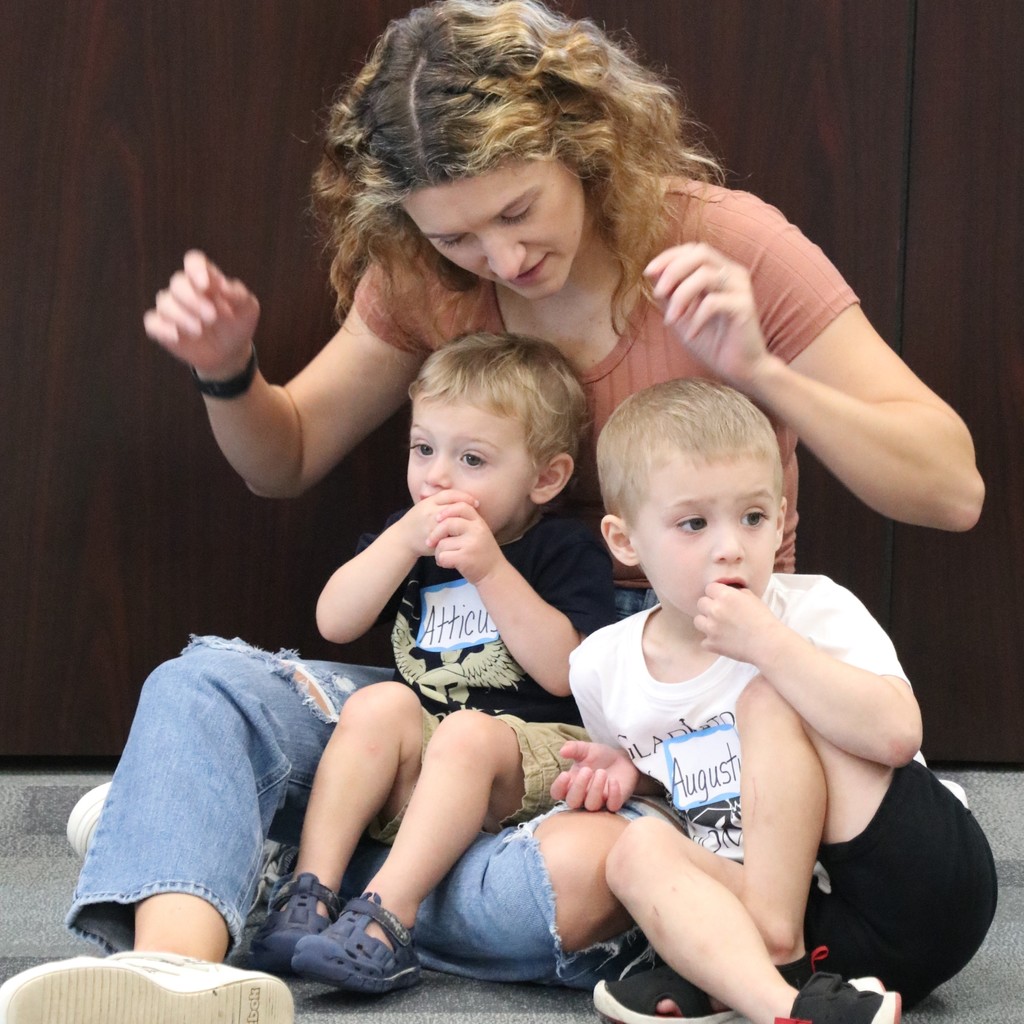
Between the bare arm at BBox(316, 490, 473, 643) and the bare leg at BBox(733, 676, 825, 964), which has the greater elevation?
the bare arm at BBox(316, 490, 473, 643)

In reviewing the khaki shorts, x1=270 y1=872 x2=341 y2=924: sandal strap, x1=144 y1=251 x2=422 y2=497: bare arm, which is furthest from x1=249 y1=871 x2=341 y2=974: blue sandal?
x1=144 y1=251 x2=422 y2=497: bare arm

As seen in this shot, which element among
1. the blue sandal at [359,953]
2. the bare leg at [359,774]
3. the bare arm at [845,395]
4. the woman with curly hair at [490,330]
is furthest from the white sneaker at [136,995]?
the bare arm at [845,395]

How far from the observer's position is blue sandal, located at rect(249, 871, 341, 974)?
3.82 feet

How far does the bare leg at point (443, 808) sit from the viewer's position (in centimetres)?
118

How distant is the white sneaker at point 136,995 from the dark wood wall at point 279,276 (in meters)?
0.87

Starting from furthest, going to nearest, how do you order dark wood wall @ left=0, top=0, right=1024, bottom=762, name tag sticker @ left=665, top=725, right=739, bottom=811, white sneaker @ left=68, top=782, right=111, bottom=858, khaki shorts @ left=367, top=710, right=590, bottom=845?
dark wood wall @ left=0, top=0, right=1024, bottom=762 → white sneaker @ left=68, top=782, right=111, bottom=858 → khaki shorts @ left=367, top=710, right=590, bottom=845 → name tag sticker @ left=665, top=725, right=739, bottom=811

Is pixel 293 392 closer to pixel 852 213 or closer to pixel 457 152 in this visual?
pixel 457 152

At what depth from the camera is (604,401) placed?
1437mm

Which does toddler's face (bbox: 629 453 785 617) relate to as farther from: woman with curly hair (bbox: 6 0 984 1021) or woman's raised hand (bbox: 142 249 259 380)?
woman's raised hand (bbox: 142 249 259 380)

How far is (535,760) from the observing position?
4.16 feet

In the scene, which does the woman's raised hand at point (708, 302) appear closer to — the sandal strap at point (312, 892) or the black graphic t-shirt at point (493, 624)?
the black graphic t-shirt at point (493, 624)

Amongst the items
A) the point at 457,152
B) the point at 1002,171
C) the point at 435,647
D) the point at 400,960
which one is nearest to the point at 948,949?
the point at 400,960

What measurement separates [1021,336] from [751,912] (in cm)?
98

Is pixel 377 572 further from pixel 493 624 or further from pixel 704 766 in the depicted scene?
pixel 704 766
